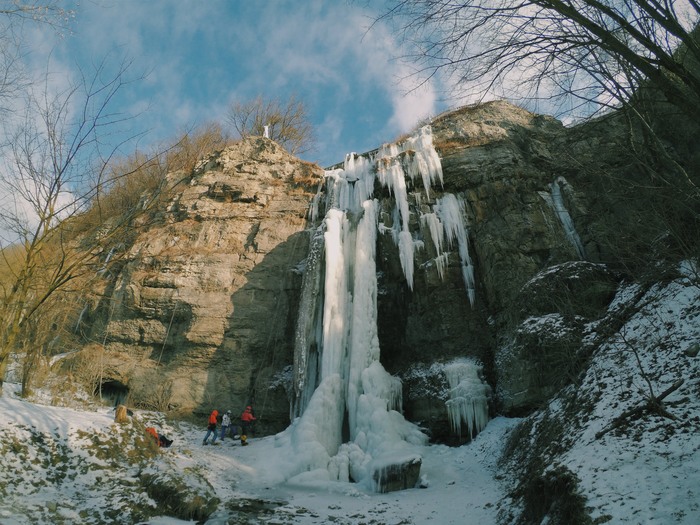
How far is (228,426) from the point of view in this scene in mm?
12148

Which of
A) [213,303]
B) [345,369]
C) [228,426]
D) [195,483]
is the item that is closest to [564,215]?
[345,369]

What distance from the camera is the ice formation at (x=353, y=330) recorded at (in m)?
10.1

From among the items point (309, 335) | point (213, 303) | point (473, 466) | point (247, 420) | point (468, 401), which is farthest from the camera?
point (213, 303)

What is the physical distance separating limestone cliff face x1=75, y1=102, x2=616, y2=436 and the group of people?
1023 millimetres

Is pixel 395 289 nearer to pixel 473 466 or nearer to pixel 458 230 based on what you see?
pixel 458 230

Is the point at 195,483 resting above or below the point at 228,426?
below

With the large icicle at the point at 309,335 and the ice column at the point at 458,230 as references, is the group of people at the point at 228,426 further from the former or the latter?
the ice column at the point at 458,230

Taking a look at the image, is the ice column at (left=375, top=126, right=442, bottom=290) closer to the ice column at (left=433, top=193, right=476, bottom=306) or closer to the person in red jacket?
the ice column at (left=433, top=193, right=476, bottom=306)

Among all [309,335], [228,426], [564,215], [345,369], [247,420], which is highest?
[564,215]

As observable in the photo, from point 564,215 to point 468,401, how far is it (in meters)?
6.94

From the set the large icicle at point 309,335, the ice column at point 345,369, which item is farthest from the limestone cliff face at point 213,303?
the ice column at point 345,369

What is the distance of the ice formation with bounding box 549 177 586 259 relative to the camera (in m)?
13.5

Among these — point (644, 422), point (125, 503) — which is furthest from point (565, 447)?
point (125, 503)

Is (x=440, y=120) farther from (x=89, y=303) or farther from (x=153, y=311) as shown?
(x=89, y=303)
